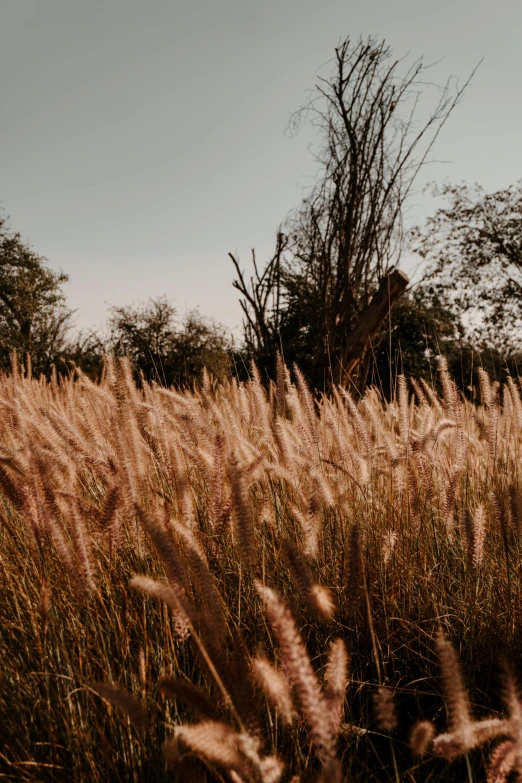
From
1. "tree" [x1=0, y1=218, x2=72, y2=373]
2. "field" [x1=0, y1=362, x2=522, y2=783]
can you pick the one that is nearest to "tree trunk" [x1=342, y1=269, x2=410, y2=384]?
"field" [x1=0, y1=362, x2=522, y2=783]

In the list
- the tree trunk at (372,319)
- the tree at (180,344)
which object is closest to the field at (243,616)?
the tree trunk at (372,319)

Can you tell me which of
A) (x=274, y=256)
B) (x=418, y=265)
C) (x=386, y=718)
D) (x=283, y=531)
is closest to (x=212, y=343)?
(x=274, y=256)

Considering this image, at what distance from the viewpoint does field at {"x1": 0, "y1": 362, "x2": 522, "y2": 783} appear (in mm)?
675

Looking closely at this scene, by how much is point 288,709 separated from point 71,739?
526 millimetres

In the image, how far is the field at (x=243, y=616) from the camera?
68cm

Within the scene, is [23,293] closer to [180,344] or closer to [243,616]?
[180,344]

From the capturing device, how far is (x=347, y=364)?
481cm

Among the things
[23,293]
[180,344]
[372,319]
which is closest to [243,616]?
[372,319]

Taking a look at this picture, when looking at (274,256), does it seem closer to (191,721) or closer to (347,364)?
(347,364)

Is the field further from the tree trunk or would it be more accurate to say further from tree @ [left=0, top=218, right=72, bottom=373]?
tree @ [left=0, top=218, right=72, bottom=373]

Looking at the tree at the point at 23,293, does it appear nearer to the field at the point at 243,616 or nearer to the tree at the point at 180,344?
the tree at the point at 180,344

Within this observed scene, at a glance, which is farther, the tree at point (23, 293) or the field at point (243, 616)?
the tree at point (23, 293)

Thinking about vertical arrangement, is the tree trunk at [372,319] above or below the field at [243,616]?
above

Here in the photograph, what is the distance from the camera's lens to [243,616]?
1.38 metres
